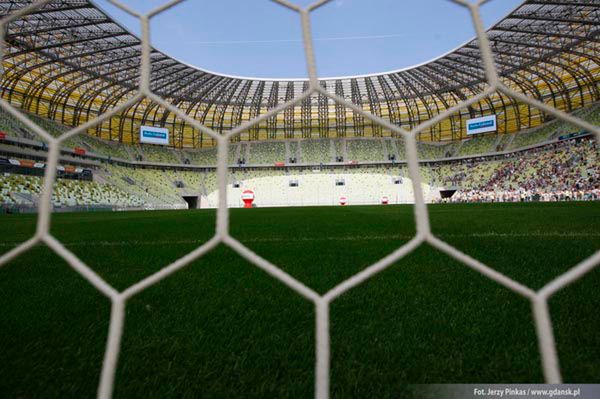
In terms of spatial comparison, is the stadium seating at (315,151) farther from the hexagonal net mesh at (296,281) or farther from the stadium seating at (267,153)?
the hexagonal net mesh at (296,281)

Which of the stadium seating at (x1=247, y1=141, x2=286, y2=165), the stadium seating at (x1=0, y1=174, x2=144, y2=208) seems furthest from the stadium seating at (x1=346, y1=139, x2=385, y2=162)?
the stadium seating at (x1=0, y1=174, x2=144, y2=208)

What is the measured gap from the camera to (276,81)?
88.3 feet

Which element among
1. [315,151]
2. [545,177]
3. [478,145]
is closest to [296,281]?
[545,177]

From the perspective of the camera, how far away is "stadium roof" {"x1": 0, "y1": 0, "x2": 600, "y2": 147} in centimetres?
1666

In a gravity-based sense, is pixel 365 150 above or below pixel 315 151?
below

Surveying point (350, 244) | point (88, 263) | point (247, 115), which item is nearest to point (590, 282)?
point (350, 244)

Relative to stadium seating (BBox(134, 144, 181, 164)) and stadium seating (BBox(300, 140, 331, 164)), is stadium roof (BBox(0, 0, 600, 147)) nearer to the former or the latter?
stadium seating (BBox(300, 140, 331, 164))

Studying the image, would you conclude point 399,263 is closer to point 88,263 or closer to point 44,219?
point 44,219

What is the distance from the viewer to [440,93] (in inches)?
1066

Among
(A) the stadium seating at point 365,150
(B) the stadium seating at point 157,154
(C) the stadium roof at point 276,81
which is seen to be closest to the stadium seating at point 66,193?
(C) the stadium roof at point 276,81

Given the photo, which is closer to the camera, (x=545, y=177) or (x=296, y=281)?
(x=296, y=281)

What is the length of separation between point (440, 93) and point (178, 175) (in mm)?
24137

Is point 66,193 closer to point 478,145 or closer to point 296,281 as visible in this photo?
point 296,281

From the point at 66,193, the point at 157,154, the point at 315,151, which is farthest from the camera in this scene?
the point at 315,151
